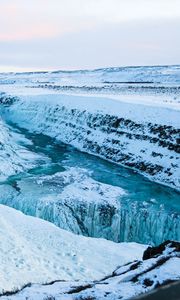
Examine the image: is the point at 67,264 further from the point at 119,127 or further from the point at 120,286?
the point at 119,127

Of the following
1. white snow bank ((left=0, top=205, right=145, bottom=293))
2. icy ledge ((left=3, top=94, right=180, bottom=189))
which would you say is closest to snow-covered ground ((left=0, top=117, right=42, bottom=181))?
icy ledge ((left=3, top=94, right=180, bottom=189))

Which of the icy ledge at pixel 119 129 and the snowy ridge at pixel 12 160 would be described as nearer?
the snowy ridge at pixel 12 160

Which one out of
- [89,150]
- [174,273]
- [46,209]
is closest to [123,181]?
[46,209]

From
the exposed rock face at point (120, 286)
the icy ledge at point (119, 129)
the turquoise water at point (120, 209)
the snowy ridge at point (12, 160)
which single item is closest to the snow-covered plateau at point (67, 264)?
the exposed rock face at point (120, 286)

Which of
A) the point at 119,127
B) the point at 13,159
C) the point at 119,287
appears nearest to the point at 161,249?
the point at 119,287

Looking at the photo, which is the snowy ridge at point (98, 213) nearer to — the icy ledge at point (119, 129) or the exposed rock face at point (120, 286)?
the icy ledge at point (119, 129)

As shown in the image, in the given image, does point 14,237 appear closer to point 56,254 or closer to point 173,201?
point 56,254
